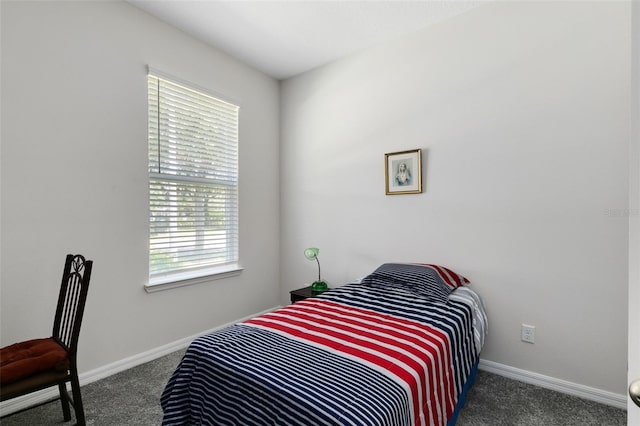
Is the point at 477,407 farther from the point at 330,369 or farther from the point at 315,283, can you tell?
the point at 315,283

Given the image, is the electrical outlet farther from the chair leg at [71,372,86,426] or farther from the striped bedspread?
the chair leg at [71,372,86,426]

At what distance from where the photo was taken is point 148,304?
2.66 meters

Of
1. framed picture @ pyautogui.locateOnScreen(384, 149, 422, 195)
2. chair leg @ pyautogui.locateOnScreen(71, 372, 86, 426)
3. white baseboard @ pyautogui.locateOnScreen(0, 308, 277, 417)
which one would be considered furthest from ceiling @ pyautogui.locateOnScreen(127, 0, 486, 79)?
white baseboard @ pyautogui.locateOnScreen(0, 308, 277, 417)

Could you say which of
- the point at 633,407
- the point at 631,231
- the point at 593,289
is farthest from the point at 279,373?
the point at 593,289

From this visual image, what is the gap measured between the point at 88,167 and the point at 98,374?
151cm

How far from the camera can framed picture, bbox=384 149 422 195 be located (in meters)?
2.80

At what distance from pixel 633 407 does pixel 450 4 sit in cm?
280

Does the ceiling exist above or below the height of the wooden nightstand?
above

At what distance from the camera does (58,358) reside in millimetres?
1621

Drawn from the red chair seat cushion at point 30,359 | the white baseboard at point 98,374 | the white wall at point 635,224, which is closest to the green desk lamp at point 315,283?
the white baseboard at point 98,374

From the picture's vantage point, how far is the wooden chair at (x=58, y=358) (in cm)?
150

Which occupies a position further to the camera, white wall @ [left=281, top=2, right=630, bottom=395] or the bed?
white wall @ [left=281, top=2, right=630, bottom=395]

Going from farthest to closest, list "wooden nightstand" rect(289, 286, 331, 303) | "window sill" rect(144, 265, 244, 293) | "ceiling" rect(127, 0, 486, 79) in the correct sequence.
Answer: "wooden nightstand" rect(289, 286, 331, 303)
"window sill" rect(144, 265, 244, 293)
"ceiling" rect(127, 0, 486, 79)

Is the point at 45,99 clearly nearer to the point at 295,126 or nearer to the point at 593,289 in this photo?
the point at 295,126
